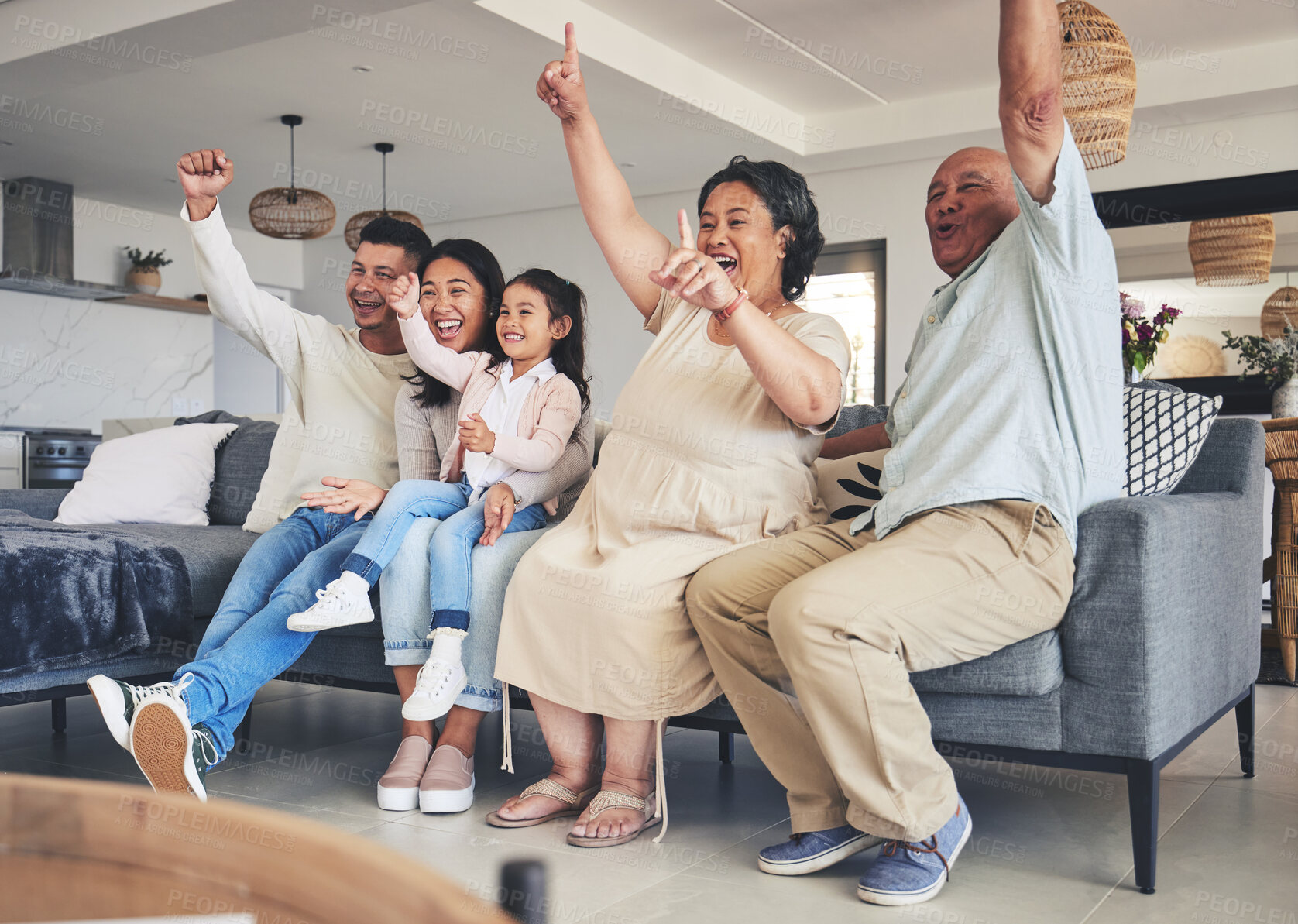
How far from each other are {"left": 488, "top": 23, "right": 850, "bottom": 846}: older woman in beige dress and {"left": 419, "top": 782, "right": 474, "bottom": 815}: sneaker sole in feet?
0.33

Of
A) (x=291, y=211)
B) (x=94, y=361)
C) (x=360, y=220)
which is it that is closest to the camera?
(x=291, y=211)

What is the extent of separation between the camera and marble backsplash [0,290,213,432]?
296 inches

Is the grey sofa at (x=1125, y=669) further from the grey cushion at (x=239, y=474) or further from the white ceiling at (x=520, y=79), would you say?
the white ceiling at (x=520, y=79)

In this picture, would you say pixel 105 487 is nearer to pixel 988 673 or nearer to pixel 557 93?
pixel 557 93

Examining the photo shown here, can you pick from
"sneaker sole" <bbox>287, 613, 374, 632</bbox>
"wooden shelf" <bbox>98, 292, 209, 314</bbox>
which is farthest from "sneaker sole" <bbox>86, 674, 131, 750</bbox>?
"wooden shelf" <bbox>98, 292, 209, 314</bbox>

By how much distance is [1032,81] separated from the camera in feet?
5.28

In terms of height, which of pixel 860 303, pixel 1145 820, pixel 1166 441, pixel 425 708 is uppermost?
pixel 860 303

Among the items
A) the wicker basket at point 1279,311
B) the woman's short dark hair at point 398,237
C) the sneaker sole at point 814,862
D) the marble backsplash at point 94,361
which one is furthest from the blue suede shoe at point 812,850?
the marble backsplash at point 94,361

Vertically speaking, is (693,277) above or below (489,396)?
above

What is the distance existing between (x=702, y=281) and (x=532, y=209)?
7008 mm

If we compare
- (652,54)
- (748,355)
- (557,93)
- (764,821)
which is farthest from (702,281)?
(652,54)

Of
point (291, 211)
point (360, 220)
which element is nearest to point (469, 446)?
point (291, 211)

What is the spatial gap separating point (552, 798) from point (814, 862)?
0.51 m

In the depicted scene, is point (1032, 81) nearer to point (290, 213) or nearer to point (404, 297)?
point (404, 297)
